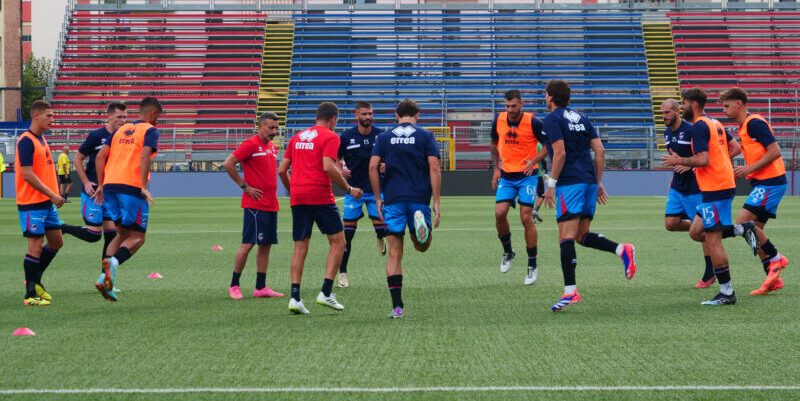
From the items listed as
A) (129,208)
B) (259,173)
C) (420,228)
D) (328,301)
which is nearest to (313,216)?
(328,301)

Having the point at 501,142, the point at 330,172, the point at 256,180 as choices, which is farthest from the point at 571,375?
the point at 501,142

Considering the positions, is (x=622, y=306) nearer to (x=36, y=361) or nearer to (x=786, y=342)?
(x=786, y=342)

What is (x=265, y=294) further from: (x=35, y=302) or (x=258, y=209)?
(x=35, y=302)

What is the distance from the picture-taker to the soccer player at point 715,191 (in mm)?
7535

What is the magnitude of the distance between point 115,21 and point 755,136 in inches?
1691

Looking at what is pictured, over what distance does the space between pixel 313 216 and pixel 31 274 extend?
9.31ft

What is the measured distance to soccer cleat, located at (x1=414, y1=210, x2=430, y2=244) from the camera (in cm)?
690

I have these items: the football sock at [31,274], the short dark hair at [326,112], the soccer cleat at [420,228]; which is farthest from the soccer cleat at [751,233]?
the football sock at [31,274]

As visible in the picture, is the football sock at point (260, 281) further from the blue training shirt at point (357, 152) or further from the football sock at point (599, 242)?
the football sock at point (599, 242)

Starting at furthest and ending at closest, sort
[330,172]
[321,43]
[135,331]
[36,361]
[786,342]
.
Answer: [321,43]
[330,172]
[135,331]
[786,342]
[36,361]

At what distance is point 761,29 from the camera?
4497 centimetres

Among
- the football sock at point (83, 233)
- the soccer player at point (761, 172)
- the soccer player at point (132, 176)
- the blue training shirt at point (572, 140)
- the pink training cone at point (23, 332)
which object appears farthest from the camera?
the football sock at point (83, 233)

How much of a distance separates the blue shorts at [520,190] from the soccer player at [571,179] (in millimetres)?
2102

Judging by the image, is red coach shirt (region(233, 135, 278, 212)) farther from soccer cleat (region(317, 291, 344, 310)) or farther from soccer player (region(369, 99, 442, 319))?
soccer player (region(369, 99, 442, 319))
